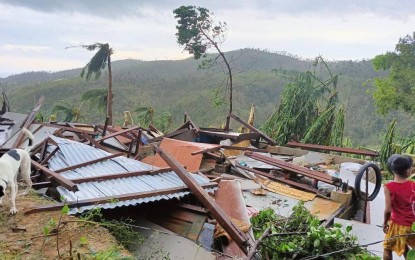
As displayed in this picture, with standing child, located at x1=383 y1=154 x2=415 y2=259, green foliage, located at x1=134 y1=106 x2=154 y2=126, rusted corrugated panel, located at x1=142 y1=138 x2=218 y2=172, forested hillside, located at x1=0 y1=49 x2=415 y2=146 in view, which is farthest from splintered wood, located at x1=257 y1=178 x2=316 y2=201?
forested hillside, located at x1=0 y1=49 x2=415 y2=146

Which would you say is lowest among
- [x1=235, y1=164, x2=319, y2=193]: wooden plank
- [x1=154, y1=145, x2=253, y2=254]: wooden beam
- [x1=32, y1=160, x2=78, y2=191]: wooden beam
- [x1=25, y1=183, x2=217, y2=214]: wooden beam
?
[x1=235, y1=164, x2=319, y2=193]: wooden plank

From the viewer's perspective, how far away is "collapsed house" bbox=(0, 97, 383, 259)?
4.11 meters

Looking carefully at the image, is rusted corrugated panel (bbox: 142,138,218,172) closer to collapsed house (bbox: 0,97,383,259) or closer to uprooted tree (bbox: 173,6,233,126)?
collapsed house (bbox: 0,97,383,259)

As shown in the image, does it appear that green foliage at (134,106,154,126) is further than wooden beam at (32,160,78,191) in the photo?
Yes

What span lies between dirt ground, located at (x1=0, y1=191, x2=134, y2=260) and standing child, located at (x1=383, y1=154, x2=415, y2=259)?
8.80 ft

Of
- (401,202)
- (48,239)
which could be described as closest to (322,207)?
(401,202)

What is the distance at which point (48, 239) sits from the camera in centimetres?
329

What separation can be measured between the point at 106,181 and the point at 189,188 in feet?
3.74

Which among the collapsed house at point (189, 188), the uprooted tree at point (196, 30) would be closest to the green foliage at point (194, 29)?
the uprooted tree at point (196, 30)

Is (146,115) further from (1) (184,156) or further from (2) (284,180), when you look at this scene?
(2) (284,180)

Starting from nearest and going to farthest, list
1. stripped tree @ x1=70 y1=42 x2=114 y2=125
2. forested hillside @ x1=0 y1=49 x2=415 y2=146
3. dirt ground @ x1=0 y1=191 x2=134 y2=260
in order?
dirt ground @ x1=0 y1=191 x2=134 y2=260 < stripped tree @ x1=70 y1=42 x2=114 y2=125 < forested hillside @ x1=0 y1=49 x2=415 y2=146

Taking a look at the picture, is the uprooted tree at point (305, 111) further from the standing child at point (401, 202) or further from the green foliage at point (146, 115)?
the standing child at point (401, 202)

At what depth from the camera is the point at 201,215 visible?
176 inches

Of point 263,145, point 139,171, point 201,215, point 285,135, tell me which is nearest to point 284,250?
point 201,215
